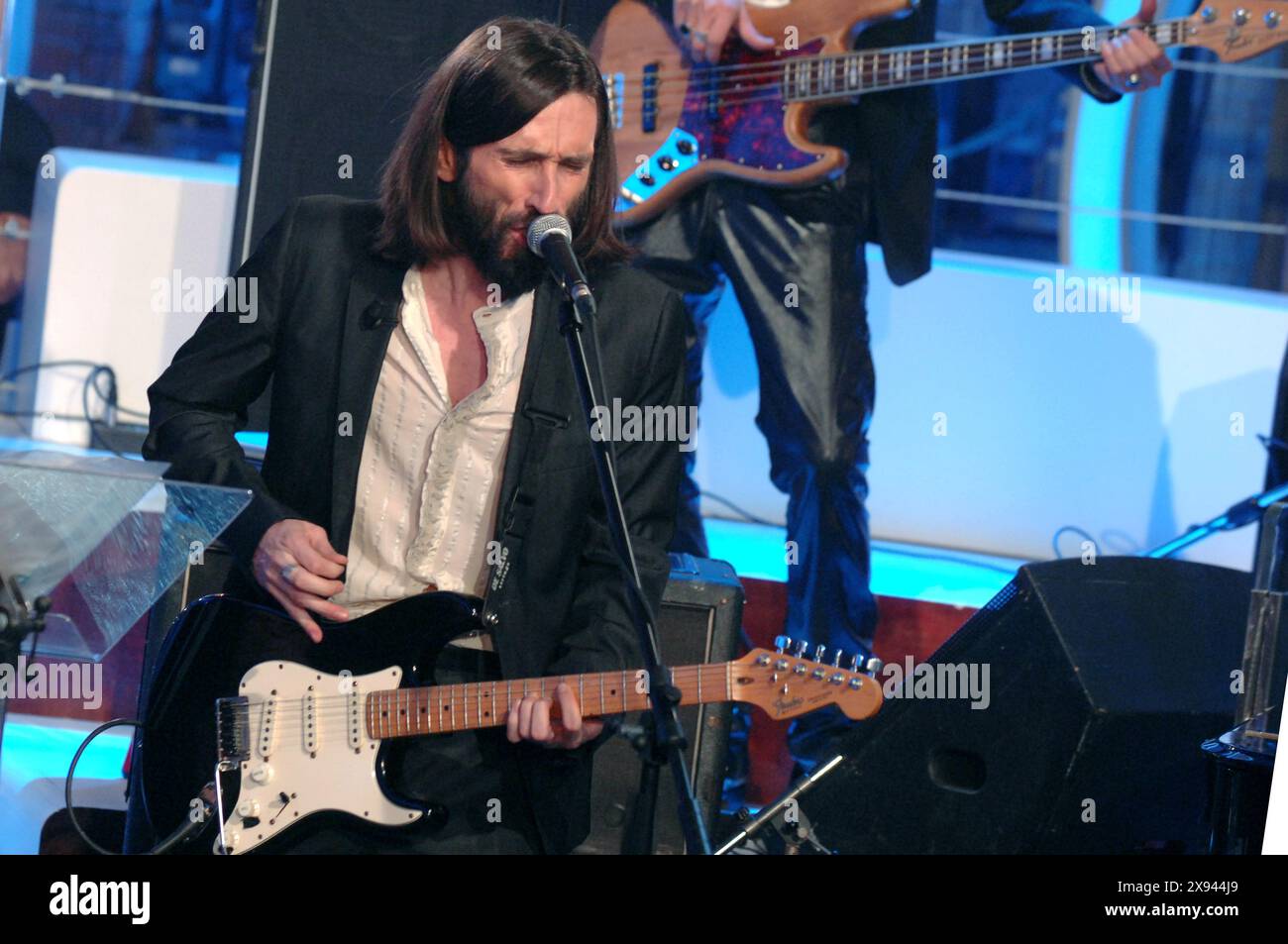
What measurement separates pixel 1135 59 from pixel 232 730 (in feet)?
8.91

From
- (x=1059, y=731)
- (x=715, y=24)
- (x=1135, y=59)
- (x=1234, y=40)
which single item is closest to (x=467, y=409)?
(x=1059, y=731)

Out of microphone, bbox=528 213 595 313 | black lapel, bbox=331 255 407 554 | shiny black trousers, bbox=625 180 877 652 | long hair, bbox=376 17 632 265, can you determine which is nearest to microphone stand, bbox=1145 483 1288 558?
shiny black trousers, bbox=625 180 877 652

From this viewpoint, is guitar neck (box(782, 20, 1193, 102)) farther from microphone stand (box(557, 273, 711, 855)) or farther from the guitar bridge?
the guitar bridge

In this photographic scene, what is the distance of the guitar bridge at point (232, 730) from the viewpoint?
260 centimetres

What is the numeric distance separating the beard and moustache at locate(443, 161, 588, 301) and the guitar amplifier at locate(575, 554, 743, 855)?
2.28 ft

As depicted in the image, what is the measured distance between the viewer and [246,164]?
4.41 metres

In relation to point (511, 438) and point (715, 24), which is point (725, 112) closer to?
point (715, 24)

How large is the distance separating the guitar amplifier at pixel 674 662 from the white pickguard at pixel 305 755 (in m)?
0.37

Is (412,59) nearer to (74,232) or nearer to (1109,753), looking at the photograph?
(74,232)

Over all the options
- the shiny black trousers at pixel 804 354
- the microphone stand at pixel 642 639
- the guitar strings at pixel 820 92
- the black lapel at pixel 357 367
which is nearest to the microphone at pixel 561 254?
the microphone stand at pixel 642 639

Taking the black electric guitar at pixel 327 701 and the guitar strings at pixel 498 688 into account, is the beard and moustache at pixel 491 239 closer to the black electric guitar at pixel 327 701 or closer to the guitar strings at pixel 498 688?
the black electric guitar at pixel 327 701

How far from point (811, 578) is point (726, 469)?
4.76ft

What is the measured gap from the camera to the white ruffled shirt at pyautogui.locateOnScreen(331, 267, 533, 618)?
8.87 ft
